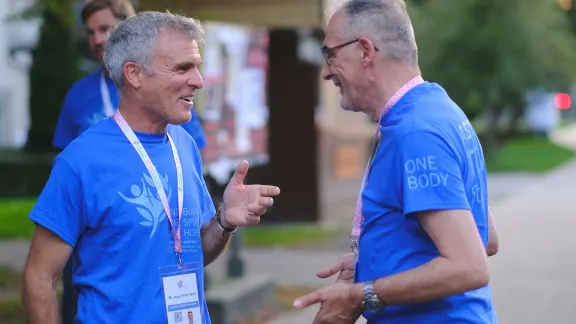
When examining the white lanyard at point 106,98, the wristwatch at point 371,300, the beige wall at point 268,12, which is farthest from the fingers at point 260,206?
the beige wall at point 268,12

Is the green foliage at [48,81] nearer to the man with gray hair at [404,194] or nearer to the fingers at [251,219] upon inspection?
the fingers at [251,219]

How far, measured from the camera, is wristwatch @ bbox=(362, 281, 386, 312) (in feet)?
9.34

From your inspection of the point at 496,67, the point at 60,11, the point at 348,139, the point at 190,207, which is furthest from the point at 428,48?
the point at 190,207

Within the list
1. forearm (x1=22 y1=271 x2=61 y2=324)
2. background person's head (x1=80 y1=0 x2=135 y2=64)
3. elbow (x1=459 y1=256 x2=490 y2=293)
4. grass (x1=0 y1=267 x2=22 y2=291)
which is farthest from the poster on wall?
elbow (x1=459 y1=256 x2=490 y2=293)

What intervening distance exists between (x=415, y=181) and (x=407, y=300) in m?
0.31

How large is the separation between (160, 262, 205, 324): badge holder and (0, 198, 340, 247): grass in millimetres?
10042

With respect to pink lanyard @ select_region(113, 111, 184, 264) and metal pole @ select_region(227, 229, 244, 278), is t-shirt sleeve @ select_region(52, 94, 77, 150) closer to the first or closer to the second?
pink lanyard @ select_region(113, 111, 184, 264)

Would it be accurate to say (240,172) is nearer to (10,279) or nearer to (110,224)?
(110,224)

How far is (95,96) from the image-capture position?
4.65 meters

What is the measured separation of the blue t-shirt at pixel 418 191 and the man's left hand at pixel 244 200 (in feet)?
1.57

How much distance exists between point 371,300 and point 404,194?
0.30 meters

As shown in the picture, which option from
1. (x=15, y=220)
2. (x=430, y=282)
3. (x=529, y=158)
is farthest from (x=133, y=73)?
(x=529, y=158)

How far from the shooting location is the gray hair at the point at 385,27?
9.61 ft

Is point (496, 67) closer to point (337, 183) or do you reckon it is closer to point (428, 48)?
point (428, 48)
